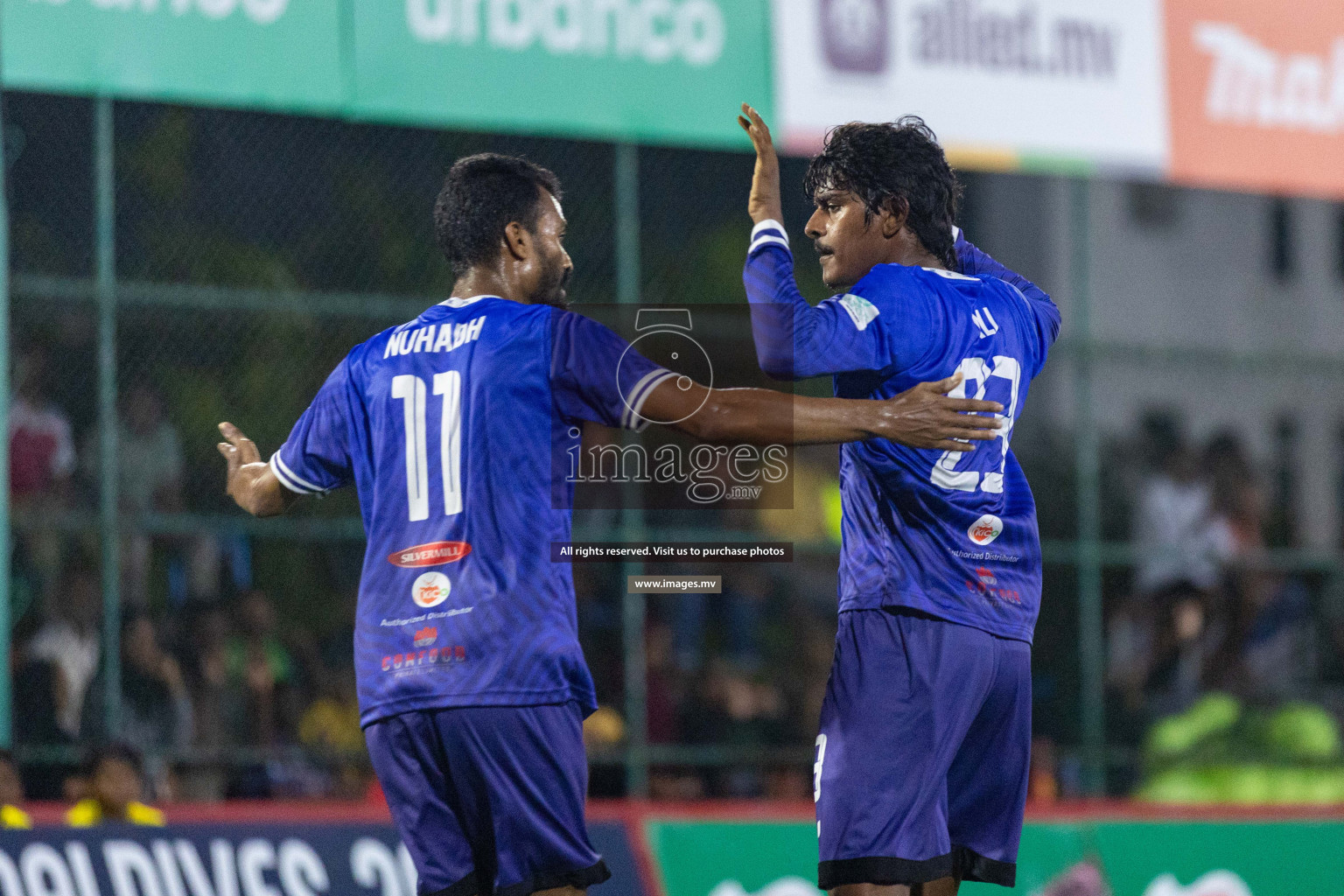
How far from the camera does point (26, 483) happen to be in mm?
10789

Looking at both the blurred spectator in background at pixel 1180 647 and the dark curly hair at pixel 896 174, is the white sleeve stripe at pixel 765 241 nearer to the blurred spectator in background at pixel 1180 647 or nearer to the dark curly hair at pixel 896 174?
the dark curly hair at pixel 896 174

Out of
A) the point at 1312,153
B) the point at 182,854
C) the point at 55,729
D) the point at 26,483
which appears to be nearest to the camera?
the point at 182,854

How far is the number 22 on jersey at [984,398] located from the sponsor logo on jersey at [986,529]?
0.25 feet

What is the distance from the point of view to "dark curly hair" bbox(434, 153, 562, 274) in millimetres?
4711

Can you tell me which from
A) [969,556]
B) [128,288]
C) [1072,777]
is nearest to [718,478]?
[128,288]

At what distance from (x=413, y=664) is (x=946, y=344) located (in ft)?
5.28

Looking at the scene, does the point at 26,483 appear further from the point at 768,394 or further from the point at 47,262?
the point at 768,394

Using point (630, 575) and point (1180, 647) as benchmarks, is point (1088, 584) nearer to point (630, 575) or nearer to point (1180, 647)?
point (1180, 647)

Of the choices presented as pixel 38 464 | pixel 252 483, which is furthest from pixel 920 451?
pixel 38 464

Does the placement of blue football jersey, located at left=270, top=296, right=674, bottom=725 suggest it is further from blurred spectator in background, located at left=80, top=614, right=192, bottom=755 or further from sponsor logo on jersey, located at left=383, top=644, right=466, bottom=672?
blurred spectator in background, located at left=80, top=614, right=192, bottom=755

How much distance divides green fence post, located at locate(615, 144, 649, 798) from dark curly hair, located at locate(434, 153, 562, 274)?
649cm

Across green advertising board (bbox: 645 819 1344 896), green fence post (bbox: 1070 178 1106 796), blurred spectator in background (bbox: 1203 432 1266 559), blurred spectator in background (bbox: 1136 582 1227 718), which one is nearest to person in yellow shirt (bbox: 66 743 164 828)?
green advertising board (bbox: 645 819 1344 896)

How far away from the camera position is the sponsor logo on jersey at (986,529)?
4.98 m

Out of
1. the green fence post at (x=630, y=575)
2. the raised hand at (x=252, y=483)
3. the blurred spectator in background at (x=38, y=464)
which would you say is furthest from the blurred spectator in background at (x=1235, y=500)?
the raised hand at (x=252, y=483)
